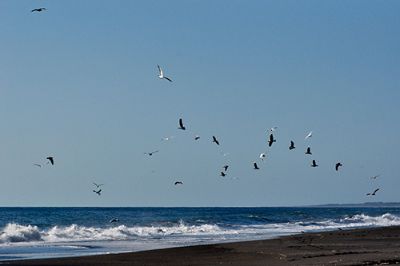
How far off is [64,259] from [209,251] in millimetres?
5746

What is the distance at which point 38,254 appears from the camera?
2958cm

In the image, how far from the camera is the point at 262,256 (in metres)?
26.5

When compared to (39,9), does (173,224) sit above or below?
below

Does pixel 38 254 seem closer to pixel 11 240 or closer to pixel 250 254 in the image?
pixel 250 254

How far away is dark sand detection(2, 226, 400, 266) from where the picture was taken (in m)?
22.8

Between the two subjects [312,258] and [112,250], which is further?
[112,250]

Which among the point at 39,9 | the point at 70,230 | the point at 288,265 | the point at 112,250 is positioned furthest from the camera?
the point at 70,230

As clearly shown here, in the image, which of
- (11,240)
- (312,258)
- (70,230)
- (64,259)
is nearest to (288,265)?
(312,258)

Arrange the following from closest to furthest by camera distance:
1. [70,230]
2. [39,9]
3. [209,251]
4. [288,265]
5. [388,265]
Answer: [388,265] < [288,265] < [39,9] < [209,251] < [70,230]

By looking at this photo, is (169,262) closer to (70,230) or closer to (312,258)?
(312,258)

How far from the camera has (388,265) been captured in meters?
19.9

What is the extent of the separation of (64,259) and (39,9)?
7663 millimetres

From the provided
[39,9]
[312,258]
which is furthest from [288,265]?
[39,9]

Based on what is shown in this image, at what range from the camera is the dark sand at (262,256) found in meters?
22.8
